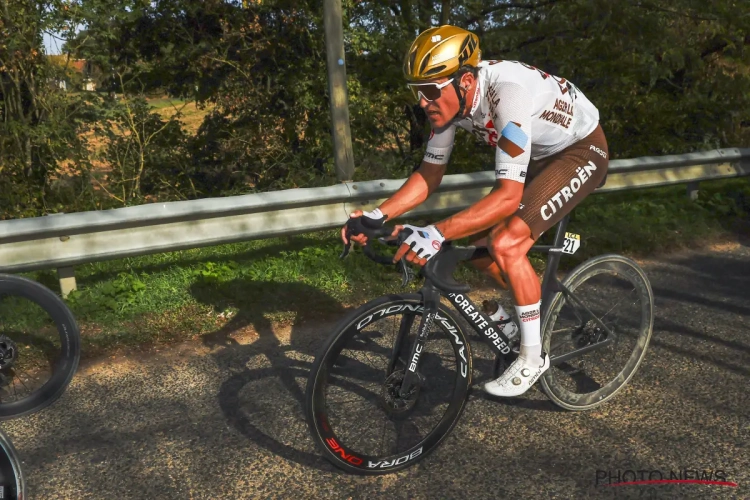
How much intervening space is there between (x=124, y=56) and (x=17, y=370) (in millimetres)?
5631

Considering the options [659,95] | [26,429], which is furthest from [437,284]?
[659,95]

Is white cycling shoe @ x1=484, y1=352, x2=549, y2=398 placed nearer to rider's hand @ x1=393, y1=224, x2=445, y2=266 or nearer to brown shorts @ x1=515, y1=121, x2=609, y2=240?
brown shorts @ x1=515, y1=121, x2=609, y2=240

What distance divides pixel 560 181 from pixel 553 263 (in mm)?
425

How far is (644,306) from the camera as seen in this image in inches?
163

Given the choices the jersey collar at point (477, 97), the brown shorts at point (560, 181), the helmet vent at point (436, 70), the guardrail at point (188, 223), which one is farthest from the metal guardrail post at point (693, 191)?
the helmet vent at point (436, 70)

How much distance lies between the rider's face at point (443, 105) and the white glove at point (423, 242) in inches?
24.2

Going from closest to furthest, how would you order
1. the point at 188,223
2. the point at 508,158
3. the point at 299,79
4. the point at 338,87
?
the point at 508,158 < the point at 188,223 < the point at 338,87 < the point at 299,79

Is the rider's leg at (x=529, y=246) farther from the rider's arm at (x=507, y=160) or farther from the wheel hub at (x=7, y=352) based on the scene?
the wheel hub at (x=7, y=352)

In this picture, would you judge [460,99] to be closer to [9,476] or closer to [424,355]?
[424,355]

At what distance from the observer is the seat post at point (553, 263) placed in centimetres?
373

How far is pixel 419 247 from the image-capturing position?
119 inches

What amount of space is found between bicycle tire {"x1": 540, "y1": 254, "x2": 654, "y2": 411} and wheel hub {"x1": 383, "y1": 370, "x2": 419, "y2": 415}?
78 centimetres

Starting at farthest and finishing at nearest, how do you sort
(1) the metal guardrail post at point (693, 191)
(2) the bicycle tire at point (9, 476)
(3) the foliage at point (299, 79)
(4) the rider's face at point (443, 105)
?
(1) the metal guardrail post at point (693, 191) → (3) the foliage at point (299, 79) → (4) the rider's face at point (443, 105) → (2) the bicycle tire at point (9, 476)

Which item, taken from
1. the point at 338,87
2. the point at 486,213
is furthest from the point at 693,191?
the point at 486,213
